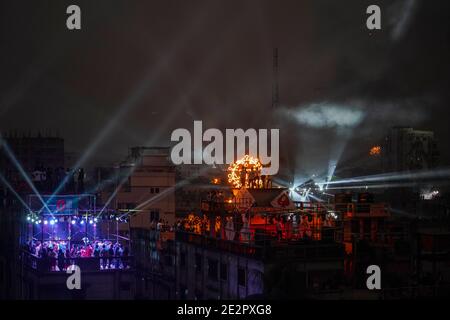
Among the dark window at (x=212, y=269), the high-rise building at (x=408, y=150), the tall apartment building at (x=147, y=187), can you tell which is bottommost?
the dark window at (x=212, y=269)

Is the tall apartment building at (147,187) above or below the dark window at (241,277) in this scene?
above

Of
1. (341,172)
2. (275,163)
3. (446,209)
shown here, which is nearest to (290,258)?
(275,163)

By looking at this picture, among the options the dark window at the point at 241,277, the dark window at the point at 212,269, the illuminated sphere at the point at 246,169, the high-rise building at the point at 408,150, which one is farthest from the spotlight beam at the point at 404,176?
the dark window at the point at 241,277

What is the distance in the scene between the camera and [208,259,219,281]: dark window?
16.8m

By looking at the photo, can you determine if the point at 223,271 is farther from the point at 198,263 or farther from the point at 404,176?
the point at 404,176

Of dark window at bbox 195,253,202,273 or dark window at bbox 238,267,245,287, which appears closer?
dark window at bbox 238,267,245,287

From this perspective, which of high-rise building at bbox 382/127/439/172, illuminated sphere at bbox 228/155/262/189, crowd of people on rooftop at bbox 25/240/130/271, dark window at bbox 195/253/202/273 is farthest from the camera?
high-rise building at bbox 382/127/439/172

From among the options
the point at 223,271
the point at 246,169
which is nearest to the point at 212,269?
the point at 223,271

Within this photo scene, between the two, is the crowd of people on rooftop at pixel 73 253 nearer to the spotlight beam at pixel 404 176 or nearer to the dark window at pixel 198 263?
the dark window at pixel 198 263

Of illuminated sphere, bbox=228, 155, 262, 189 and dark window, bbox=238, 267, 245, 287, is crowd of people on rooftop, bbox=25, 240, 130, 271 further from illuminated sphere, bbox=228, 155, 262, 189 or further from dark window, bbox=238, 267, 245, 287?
dark window, bbox=238, 267, 245, 287

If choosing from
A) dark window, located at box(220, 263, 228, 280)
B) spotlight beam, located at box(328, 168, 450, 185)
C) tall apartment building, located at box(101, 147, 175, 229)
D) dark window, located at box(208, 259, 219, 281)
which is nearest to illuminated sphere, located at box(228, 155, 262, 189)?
dark window, located at box(208, 259, 219, 281)

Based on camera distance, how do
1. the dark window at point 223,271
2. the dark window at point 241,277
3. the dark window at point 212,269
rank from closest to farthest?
1. the dark window at point 241,277
2. the dark window at point 223,271
3. the dark window at point 212,269

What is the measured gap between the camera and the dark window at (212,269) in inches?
663

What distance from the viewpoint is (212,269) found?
1708 cm
